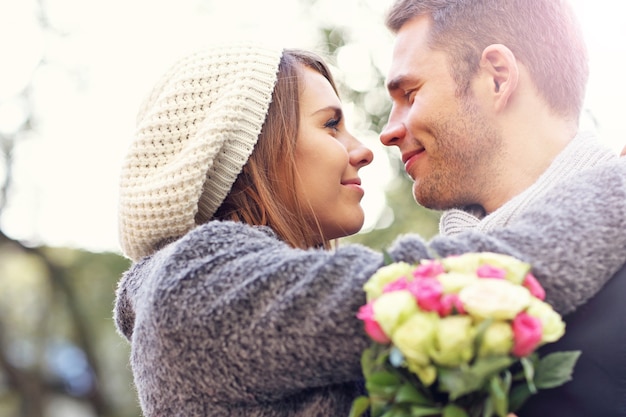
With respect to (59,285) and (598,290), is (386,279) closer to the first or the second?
(598,290)

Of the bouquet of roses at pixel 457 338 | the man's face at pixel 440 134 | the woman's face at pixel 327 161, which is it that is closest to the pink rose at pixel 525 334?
the bouquet of roses at pixel 457 338

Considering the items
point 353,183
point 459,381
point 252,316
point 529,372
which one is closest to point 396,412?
point 459,381

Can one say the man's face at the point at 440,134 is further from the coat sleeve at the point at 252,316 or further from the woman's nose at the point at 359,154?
the coat sleeve at the point at 252,316

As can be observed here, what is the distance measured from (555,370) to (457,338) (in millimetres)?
281

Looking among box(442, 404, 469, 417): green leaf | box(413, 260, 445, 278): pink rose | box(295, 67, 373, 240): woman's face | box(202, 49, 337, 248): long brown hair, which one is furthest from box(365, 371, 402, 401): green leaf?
box(295, 67, 373, 240): woman's face

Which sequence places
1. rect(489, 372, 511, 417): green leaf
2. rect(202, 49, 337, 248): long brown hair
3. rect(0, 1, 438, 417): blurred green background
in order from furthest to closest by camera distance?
rect(0, 1, 438, 417): blurred green background → rect(202, 49, 337, 248): long brown hair → rect(489, 372, 511, 417): green leaf

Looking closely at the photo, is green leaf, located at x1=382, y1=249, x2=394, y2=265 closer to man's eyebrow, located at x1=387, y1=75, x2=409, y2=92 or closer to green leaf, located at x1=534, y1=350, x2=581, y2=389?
green leaf, located at x1=534, y1=350, x2=581, y2=389

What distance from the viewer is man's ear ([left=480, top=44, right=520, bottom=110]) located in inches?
125

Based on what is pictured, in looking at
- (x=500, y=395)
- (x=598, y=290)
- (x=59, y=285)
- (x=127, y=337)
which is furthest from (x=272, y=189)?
(x=59, y=285)

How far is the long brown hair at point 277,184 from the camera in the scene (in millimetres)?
2648

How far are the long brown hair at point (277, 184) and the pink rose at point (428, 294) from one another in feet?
3.43

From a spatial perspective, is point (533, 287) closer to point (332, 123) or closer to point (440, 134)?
point (332, 123)

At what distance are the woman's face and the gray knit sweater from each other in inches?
24.3

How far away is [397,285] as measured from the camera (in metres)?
1.65
